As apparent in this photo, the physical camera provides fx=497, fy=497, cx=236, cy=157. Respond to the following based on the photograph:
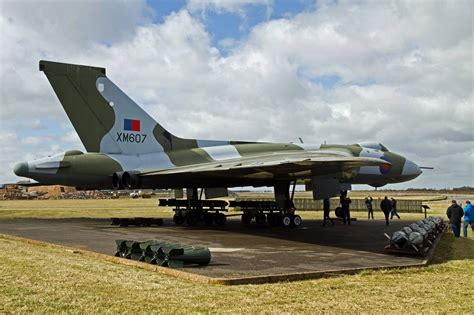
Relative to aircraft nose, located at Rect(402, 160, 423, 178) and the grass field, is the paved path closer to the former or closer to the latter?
the grass field

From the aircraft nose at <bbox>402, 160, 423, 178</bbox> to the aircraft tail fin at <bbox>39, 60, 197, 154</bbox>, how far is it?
12.9m

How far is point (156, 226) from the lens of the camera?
21047mm

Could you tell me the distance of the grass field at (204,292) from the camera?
634 cm

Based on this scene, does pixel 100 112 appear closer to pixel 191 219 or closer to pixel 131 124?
pixel 131 124

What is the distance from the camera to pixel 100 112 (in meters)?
20.4

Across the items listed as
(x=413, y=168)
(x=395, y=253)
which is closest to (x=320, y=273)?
(x=395, y=253)

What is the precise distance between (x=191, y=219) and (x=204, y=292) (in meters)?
15.3

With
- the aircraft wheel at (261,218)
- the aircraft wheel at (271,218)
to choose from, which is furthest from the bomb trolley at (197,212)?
the aircraft wheel at (271,218)

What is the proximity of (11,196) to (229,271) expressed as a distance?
7266 cm

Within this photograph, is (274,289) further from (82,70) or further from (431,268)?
(82,70)

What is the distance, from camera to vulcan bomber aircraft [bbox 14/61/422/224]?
749 inches

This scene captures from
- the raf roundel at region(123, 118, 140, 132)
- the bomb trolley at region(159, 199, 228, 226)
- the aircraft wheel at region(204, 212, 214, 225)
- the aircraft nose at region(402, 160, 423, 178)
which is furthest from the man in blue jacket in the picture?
the raf roundel at region(123, 118, 140, 132)

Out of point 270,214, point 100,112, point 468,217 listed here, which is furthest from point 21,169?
point 468,217

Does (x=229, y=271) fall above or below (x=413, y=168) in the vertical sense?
below
